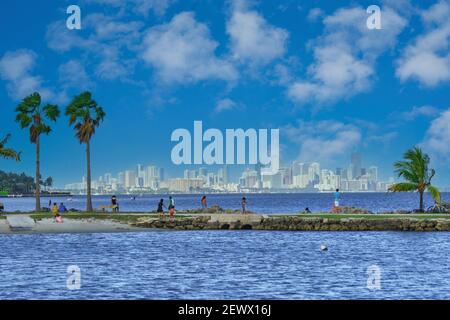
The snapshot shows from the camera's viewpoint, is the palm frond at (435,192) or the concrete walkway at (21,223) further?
the palm frond at (435,192)

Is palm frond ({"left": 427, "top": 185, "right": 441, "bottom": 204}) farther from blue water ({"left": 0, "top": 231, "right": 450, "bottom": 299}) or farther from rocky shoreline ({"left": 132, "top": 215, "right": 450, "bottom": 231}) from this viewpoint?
blue water ({"left": 0, "top": 231, "right": 450, "bottom": 299})

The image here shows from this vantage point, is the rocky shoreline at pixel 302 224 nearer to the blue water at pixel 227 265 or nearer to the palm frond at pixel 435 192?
the blue water at pixel 227 265

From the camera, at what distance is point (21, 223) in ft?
224

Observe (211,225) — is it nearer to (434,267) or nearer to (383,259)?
(383,259)

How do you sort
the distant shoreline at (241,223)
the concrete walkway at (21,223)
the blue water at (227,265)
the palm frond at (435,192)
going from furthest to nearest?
the palm frond at (435,192), the distant shoreline at (241,223), the concrete walkway at (21,223), the blue water at (227,265)

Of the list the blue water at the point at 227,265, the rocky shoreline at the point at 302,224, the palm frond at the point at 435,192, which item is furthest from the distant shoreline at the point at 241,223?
the palm frond at the point at 435,192

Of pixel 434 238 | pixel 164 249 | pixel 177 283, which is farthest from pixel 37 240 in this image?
pixel 434 238

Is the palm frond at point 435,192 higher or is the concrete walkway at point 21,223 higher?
the palm frond at point 435,192

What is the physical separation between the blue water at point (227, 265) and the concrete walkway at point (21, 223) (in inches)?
35.3

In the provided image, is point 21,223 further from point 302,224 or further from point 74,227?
point 302,224

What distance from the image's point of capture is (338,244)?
59062mm

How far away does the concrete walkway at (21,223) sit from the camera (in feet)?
218

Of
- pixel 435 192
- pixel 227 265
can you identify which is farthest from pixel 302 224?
pixel 227 265
